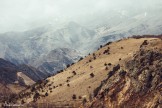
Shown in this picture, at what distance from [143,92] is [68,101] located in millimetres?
54277

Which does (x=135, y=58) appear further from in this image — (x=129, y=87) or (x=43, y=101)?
(x=43, y=101)

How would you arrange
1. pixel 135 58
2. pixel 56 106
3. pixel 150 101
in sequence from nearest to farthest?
pixel 150 101
pixel 135 58
pixel 56 106

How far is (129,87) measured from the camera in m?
133

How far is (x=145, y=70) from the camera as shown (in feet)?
443

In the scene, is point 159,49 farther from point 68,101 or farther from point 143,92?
point 68,101

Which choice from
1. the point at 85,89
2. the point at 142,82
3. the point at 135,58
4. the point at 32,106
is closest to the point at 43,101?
the point at 32,106

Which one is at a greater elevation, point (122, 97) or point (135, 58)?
point (135, 58)

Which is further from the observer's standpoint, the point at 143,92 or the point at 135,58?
the point at 135,58

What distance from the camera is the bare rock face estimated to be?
12241 centimetres

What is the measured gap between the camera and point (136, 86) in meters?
130

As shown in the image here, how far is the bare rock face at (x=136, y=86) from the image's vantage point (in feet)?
402

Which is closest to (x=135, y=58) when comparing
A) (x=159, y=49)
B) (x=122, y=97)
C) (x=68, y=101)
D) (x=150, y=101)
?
(x=159, y=49)

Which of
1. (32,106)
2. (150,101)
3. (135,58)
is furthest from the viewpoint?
(32,106)

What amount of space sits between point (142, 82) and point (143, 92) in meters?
4.89
